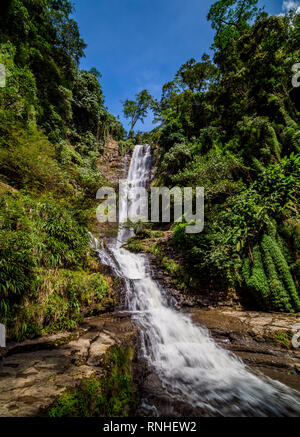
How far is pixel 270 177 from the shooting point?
6.09 m

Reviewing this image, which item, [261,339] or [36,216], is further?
[36,216]

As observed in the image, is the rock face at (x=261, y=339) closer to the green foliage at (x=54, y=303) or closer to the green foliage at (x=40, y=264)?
the green foliage at (x=54, y=303)

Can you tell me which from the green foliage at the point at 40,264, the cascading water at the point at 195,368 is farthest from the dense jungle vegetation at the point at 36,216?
the cascading water at the point at 195,368

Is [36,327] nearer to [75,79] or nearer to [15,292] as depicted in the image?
[15,292]

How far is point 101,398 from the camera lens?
1.89 m

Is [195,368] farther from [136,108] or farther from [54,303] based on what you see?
[136,108]

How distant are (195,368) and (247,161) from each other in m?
8.89

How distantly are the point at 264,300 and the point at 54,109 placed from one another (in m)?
18.8

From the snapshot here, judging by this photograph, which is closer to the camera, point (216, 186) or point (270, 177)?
point (270, 177)

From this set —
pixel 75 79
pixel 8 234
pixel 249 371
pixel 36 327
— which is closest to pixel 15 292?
pixel 36 327

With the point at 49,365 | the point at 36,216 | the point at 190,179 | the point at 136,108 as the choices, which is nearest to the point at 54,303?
the point at 49,365

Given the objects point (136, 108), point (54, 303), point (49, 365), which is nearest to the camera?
point (49, 365)

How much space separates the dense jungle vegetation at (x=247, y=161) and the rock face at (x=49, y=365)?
3.93m

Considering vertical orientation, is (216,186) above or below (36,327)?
above
